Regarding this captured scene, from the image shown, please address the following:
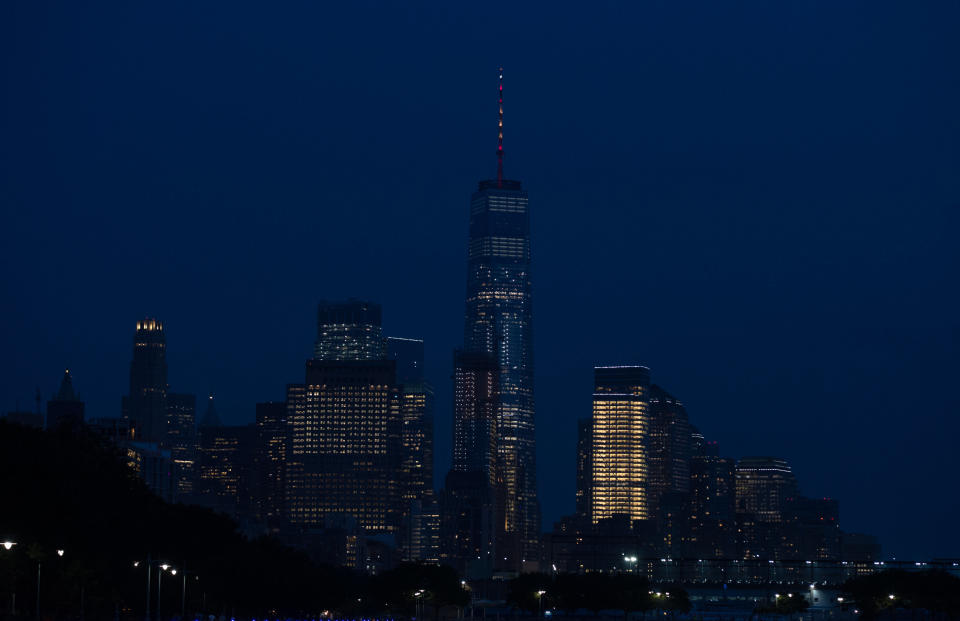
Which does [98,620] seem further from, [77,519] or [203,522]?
[203,522]

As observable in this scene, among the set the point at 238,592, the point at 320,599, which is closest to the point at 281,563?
the point at 320,599

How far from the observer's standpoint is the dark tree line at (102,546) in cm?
10562

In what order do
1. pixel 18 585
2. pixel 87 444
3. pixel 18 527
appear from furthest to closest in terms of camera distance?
pixel 87 444 < pixel 18 585 < pixel 18 527

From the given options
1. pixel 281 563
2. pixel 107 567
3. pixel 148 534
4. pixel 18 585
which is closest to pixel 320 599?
pixel 281 563

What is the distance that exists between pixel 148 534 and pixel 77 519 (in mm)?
26792

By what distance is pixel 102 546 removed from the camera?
120 metres

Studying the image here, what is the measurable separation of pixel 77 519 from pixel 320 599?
89115mm

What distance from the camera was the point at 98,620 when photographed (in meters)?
127

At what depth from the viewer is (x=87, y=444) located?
14588cm

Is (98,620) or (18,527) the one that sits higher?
(18,527)

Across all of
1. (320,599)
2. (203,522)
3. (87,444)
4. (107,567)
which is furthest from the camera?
(320,599)

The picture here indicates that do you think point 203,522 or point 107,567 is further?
point 203,522

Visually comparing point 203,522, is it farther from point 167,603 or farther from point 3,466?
point 3,466

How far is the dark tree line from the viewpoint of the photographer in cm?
10562
